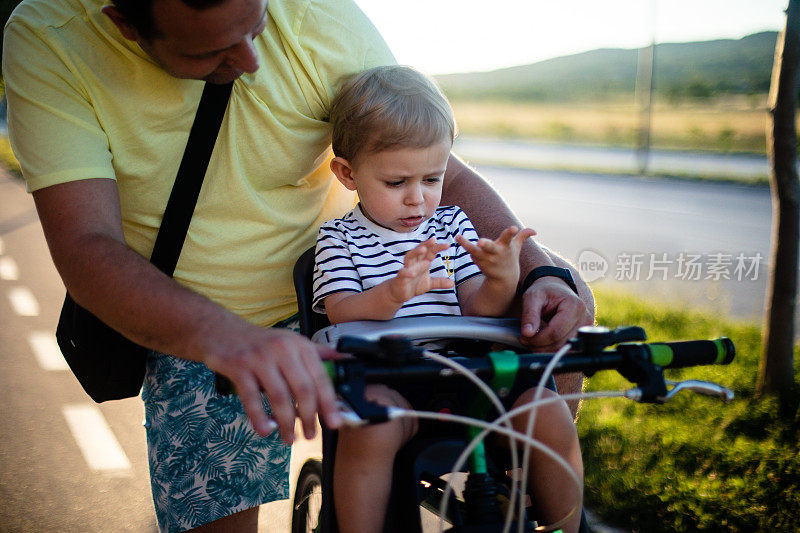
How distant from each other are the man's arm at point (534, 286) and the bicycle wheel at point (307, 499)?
43.1 inches

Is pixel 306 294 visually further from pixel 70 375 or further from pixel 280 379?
pixel 70 375

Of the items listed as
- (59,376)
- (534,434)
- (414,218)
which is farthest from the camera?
(59,376)

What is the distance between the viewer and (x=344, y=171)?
2277 millimetres

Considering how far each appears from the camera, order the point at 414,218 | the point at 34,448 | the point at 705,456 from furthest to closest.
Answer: the point at 34,448 → the point at 705,456 → the point at 414,218

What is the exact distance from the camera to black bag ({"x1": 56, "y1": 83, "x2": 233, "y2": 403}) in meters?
1.95

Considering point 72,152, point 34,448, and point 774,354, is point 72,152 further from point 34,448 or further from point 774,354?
point 774,354

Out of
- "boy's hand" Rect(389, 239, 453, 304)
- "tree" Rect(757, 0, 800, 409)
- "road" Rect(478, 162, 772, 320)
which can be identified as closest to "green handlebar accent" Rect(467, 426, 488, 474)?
"boy's hand" Rect(389, 239, 453, 304)

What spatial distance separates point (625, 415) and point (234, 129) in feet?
10.1

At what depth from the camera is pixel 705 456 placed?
3.56 meters

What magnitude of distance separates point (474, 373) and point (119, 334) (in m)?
1.21

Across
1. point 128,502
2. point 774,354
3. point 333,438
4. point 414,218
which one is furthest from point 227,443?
point 774,354

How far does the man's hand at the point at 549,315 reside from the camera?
5.94 ft

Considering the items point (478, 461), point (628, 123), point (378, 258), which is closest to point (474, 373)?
point (478, 461)

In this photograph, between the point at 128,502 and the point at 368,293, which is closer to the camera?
the point at 368,293
